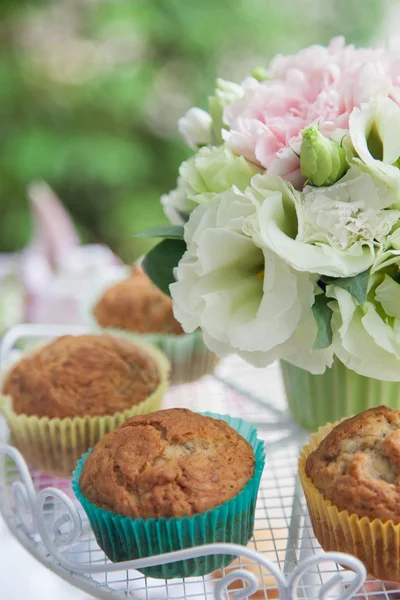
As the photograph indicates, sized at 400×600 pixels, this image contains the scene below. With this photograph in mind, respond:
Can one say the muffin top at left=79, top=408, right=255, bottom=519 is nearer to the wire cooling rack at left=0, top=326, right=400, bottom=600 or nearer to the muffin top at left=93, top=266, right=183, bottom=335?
the wire cooling rack at left=0, top=326, right=400, bottom=600

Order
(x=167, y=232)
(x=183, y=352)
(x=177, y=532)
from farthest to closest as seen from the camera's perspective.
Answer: (x=183, y=352) < (x=167, y=232) < (x=177, y=532)

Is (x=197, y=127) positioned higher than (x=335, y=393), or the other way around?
(x=197, y=127)

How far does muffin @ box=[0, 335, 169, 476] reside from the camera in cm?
114

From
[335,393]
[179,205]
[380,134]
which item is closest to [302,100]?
[380,134]

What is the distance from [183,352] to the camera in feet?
4.83

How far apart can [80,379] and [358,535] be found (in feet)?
1.74

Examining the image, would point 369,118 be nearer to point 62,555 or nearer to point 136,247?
point 62,555

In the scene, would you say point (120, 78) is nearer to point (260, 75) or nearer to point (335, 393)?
point (260, 75)

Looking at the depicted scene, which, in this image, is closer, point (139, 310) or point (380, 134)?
point (380, 134)

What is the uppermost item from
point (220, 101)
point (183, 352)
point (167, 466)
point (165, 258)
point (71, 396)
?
point (220, 101)

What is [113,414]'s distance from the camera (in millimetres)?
1137

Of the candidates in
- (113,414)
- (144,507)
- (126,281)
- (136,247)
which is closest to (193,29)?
(136,247)

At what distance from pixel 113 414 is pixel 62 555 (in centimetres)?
31

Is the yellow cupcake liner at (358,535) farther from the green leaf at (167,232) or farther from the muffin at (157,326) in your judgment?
the muffin at (157,326)
